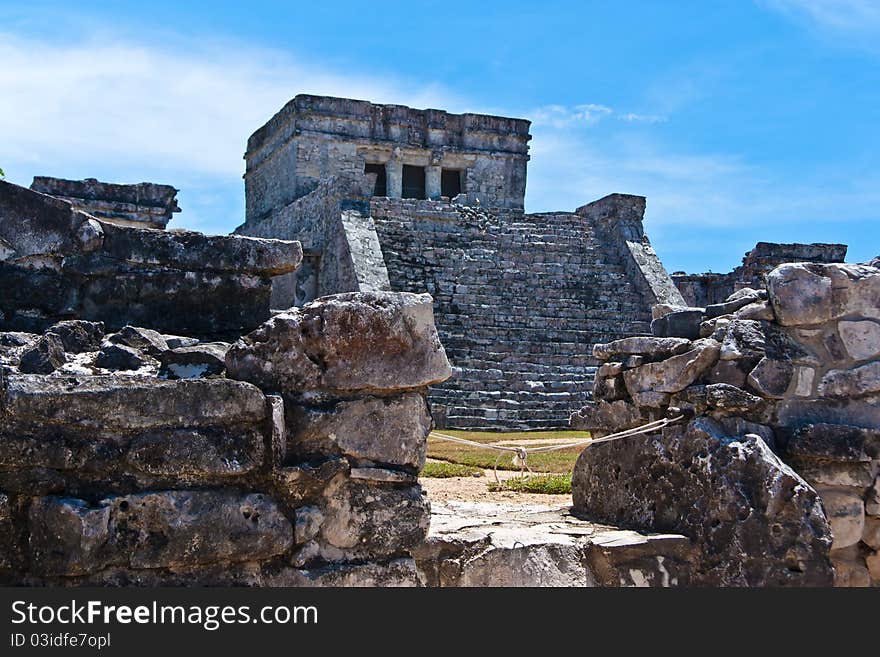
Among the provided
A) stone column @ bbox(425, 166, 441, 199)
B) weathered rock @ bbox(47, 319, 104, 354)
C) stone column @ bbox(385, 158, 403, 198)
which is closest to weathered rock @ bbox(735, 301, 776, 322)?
weathered rock @ bbox(47, 319, 104, 354)

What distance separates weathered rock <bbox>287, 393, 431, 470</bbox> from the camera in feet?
10.1

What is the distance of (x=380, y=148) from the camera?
25094 millimetres

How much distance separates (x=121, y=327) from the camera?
352 cm

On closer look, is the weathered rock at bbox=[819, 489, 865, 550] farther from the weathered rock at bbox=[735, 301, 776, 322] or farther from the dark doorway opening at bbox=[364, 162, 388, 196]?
the dark doorway opening at bbox=[364, 162, 388, 196]

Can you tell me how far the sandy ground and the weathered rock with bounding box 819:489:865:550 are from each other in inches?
68.7

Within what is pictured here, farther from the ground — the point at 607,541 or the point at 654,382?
the point at 654,382

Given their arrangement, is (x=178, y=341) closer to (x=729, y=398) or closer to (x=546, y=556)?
(x=546, y=556)

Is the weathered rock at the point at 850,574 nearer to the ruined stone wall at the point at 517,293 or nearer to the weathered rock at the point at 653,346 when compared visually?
the weathered rock at the point at 653,346

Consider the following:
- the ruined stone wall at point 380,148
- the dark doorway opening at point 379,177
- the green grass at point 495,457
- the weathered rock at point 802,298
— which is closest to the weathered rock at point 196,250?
the weathered rock at point 802,298

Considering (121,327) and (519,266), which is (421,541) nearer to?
(121,327)

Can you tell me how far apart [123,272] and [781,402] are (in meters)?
2.59

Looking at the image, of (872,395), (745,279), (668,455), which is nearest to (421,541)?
(668,455)

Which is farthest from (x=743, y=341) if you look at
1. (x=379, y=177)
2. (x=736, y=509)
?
(x=379, y=177)

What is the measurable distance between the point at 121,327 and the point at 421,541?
1275 mm
